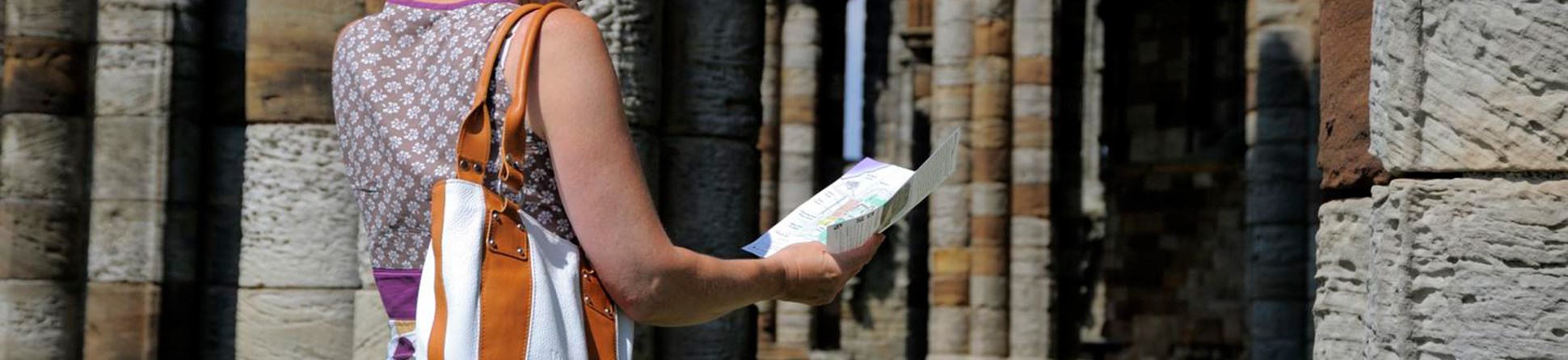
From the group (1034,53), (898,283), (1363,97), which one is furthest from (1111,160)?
(1363,97)

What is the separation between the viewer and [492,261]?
254cm

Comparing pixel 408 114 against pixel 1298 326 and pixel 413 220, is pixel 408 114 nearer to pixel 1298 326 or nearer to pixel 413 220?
pixel 413 220

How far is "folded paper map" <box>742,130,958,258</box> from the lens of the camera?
2764 mm

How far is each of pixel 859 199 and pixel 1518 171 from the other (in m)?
0.85

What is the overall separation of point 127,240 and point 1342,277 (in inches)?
184

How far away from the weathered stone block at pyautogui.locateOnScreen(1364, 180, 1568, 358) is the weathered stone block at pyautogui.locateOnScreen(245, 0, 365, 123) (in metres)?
4.08

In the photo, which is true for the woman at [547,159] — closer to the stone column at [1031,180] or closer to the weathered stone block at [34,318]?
the weathered stone block at [34,318]

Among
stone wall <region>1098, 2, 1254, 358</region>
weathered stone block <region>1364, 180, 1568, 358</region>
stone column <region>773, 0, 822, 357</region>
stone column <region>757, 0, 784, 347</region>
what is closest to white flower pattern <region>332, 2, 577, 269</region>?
weathered stone block <region>1364, 180, 1568, 358</region>

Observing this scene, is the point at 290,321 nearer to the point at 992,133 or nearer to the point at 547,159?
the point at 547,159

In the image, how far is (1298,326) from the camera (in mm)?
12273

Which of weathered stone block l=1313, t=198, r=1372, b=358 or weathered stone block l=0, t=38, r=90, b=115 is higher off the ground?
weathered stone block l=0, t=38, r=90, b=115

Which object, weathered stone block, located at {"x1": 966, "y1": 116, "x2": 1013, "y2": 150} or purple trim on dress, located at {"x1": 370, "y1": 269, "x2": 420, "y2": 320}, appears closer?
purple trim on dress, located at {"x1": 370, "y1": 269, "x2": 420, "y2": 320}

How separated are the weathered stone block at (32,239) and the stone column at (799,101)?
13071 millimetres

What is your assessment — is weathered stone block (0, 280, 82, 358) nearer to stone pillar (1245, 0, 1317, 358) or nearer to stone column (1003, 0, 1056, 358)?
stone pillar (1245, 0, 1317, 358)
